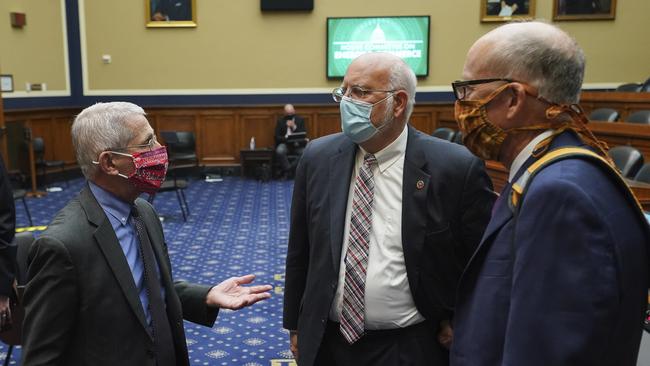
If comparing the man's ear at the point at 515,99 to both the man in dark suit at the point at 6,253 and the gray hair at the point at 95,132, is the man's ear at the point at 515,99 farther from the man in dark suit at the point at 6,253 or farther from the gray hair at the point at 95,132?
the man in dark suit at the point at 6,253

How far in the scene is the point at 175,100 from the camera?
1213 centimetres

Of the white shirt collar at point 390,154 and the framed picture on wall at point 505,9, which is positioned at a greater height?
the framed picture on wall at point 505,9

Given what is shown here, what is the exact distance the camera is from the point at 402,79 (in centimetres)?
216

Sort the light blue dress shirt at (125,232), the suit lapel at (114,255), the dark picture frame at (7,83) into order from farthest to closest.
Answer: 1. the dark picture frame at (7,83)
2. the light blue dress shirt at (125,232)
3. the suit lapel at (114,255)

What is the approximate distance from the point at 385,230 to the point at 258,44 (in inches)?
414

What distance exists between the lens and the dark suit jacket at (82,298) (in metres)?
1.64

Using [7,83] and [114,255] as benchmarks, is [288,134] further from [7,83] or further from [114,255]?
[114,255]

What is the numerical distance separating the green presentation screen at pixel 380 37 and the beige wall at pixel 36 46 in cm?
544

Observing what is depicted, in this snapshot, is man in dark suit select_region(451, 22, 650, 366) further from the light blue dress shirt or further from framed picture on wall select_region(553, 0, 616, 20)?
framed picture on wall select_region(553, 0, 616, 20)

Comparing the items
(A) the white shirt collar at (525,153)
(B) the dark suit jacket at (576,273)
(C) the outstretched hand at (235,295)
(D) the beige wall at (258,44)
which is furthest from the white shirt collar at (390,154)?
(D) the beige wall at (258,44)

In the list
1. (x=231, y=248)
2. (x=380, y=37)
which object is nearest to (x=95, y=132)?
(x=231, y=248)

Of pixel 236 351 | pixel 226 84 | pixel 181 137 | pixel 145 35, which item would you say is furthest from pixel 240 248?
pixel 145 35

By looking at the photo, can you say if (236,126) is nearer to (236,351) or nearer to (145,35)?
(145,35)

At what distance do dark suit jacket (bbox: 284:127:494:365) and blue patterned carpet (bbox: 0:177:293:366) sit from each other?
5.79 feet
